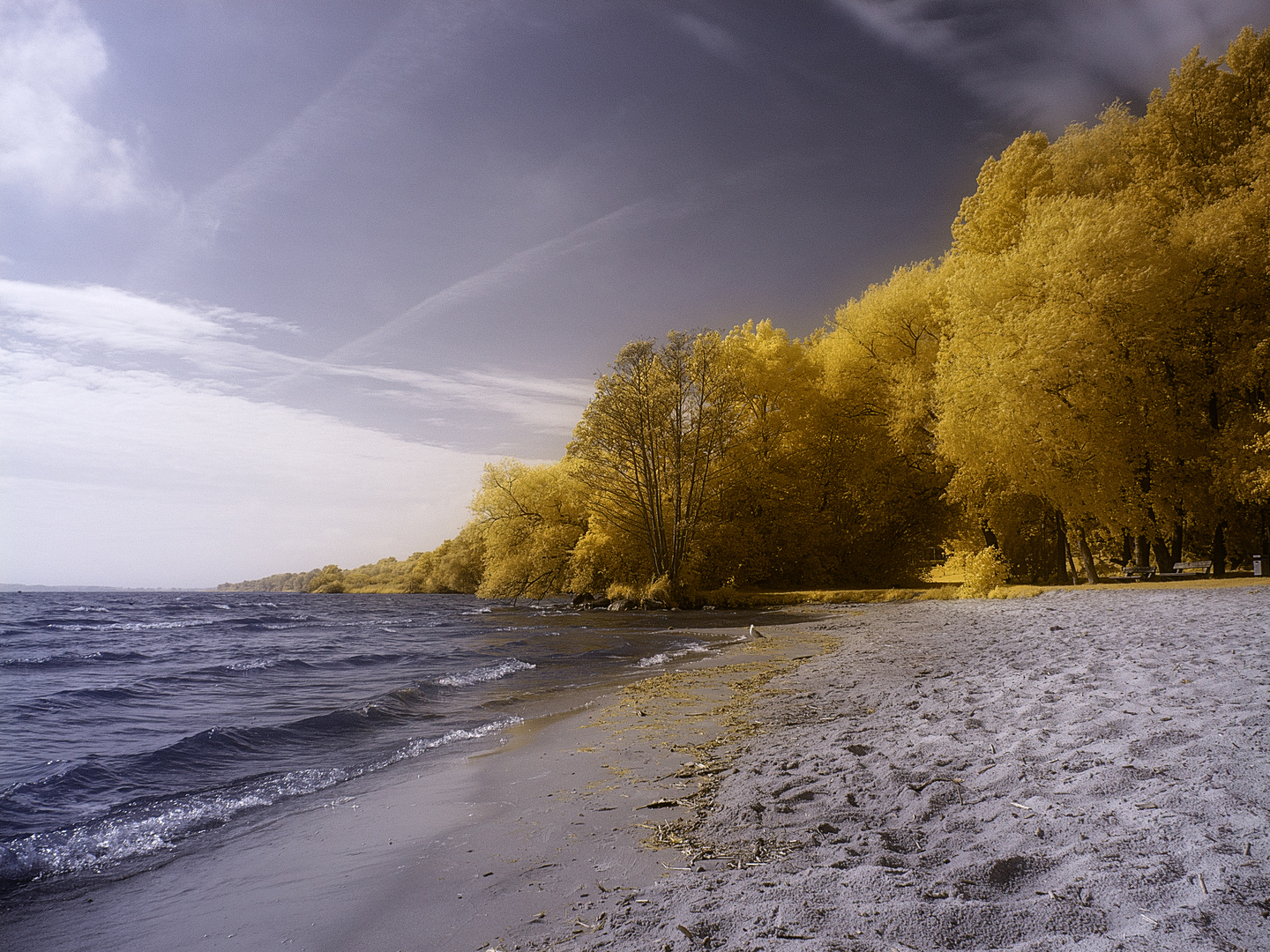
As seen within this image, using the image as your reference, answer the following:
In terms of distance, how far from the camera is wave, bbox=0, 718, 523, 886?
13.0 ft

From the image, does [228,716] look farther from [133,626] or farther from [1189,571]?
[1189,571]

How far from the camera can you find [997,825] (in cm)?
275

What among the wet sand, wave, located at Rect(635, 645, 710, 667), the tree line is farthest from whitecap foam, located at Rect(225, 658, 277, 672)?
the tree line

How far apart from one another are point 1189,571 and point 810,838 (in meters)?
19.1

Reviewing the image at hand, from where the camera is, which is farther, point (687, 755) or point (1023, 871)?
point (687, 755)

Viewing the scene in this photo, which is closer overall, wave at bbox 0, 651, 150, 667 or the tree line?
wave at bbox 0, 651, 150, 667

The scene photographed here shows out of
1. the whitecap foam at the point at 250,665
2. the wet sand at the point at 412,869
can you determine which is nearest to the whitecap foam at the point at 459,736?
the wet sand at the point at 412,869

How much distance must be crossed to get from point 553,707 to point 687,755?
3.20 m

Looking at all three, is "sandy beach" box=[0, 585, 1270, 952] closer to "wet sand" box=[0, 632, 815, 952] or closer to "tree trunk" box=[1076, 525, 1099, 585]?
"wet sand" box=[0, 632, 815, 952]

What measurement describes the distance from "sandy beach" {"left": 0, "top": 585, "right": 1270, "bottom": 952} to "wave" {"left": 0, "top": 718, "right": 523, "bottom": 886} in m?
0.39

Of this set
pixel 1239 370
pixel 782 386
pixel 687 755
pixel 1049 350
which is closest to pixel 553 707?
pixel 687 755

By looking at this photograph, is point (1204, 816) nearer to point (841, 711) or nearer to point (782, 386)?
point (841, 711)

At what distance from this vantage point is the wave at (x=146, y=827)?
13.0ft

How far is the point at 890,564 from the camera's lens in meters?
25.7
